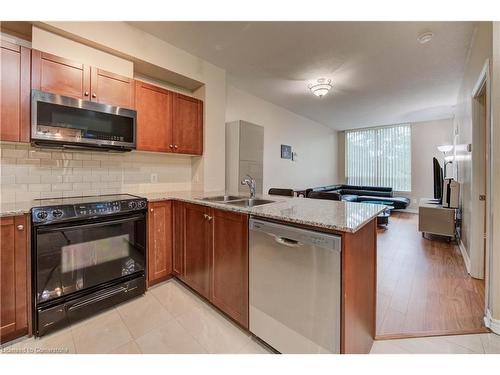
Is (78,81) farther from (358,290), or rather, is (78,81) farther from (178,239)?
(358,290)

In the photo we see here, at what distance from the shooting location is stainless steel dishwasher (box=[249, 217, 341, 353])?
1.17m

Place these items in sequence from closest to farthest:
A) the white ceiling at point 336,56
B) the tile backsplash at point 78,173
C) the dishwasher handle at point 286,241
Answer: the dishwasher handle at point 286,241 → the tile backsplash at point 78,173 → the white ceiling at point 336,56

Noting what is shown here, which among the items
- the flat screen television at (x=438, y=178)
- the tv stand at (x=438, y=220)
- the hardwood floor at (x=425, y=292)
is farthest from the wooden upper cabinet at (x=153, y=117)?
the flat screen television at (x=438, y=178)

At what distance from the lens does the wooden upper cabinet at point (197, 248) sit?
6.53 feet

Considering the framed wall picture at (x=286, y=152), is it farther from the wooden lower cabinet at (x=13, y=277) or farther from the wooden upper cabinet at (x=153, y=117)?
the wooden lower cabinet at (x=13, y=277)

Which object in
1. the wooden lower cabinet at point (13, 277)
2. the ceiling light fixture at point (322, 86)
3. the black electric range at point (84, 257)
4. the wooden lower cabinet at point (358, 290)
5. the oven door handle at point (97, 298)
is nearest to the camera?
the wooden lower cabinet at point (358, 290)

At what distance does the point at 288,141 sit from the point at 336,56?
2.70 meters

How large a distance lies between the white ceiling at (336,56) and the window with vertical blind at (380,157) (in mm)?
2359

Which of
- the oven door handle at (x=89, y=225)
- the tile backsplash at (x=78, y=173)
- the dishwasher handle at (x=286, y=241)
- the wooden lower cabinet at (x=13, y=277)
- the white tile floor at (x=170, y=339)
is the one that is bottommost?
the white tile floor at (x=170, y=339)

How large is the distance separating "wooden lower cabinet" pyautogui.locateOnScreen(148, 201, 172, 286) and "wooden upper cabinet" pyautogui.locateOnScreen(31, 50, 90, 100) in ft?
3.99

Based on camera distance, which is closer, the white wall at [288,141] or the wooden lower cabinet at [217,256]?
the wooden lower cabinet at [217,256]

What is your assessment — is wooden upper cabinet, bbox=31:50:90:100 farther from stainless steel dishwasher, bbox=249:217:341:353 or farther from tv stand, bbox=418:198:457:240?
tv stand, bbox=418:198:457:240

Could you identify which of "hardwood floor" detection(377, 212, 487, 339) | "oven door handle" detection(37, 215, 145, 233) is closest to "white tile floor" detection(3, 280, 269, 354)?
"oven door handle" detection(37, 215, 145, 233)
